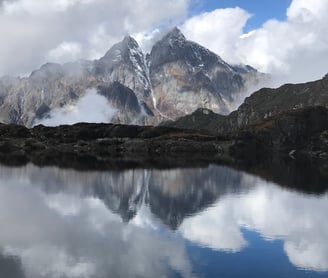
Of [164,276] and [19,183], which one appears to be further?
[19,183]

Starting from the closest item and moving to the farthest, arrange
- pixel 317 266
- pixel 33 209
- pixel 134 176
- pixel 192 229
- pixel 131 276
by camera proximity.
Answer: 1. pixel 131 276
2. pixel 317 266
3. pixel 192 229
4. pixel 33 209
5. pixel 134 176

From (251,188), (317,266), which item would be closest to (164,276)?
(317,266)

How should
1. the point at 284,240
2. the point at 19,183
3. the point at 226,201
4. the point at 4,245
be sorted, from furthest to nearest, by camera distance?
the point at 19,183 → the point at 226,201 → the point at 284,240 → the point at 4,245

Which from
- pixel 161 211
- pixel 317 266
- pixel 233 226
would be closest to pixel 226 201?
pixel 161 211

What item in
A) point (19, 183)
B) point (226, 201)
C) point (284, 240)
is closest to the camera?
point (284, 240)

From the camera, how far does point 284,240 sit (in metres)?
55.8

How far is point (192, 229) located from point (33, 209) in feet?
83.6

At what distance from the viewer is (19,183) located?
339ft

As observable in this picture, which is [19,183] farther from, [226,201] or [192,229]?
[192,229]

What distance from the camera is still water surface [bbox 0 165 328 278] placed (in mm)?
42938

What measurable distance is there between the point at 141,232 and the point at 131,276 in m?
18.2

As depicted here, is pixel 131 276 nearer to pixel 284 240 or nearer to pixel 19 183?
pixel 284 240

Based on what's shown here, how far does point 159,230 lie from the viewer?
2335 inches

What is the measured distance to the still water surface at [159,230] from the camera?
42938 mm
